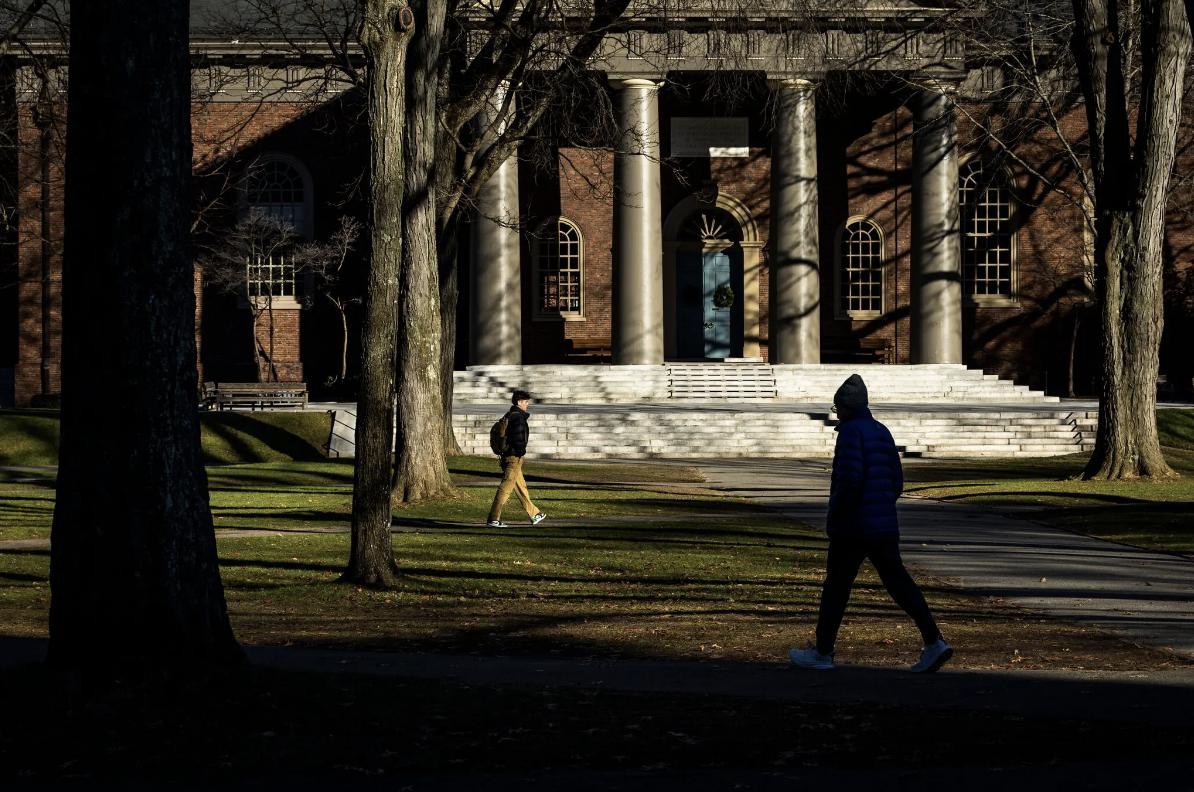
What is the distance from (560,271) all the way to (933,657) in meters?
36.2

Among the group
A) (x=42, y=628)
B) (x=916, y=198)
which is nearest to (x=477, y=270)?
(x=916, y=198)

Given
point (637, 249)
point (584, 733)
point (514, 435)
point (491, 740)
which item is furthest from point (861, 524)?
point (637, 249)

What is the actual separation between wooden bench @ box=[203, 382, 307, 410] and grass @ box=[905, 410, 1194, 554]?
1424 centimetres

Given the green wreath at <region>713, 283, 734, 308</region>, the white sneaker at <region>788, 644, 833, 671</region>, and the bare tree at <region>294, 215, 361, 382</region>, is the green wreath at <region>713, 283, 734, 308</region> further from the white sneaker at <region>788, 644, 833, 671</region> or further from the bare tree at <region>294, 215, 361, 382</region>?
the white sneaker at <region>788, 644, 833, 671</region>

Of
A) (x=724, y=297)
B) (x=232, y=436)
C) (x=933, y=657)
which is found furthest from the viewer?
(x=724, y=297)

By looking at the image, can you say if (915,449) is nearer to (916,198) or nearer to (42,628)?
(916,198)

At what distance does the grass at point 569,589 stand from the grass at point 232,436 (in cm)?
786

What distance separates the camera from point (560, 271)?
4434cm

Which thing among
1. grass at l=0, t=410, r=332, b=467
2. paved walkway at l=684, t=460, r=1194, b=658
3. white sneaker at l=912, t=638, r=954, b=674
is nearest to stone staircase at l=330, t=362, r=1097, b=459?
grass at l=0, t=410, r=332, b=467

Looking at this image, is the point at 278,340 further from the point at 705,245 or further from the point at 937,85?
the point at 937,85

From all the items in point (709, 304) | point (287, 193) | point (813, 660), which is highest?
point (287, 193)

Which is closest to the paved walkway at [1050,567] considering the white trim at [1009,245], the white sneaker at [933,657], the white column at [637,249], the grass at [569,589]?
the grass at [569,589]

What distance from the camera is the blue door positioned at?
146 ft

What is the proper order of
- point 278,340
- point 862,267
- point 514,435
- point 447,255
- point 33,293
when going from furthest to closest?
point 862,267
point 278,340
point 33,293
point 447,255
point 514,435
